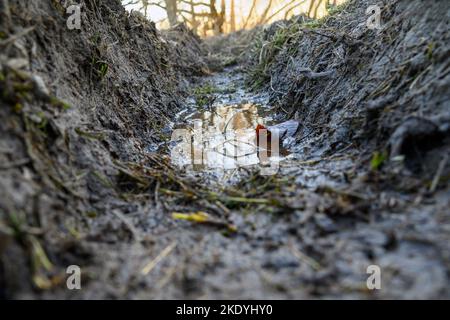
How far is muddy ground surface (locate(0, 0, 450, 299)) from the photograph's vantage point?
1.59m

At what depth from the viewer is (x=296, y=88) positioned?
512 cm

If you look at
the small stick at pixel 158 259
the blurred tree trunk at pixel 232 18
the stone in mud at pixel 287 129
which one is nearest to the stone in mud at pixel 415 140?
the small stick at pixel 158 259

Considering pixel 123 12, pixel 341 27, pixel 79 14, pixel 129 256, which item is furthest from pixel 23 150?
pixel 341 27

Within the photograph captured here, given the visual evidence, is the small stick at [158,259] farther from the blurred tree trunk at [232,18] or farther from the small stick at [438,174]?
the blurred tree trunk at [232,18]

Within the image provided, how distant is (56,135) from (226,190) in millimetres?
1165

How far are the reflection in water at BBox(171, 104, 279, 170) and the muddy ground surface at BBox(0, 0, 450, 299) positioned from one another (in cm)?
25

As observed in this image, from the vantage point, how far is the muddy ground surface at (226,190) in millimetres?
1589

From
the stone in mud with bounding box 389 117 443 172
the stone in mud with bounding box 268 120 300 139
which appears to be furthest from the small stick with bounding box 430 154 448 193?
the stone in mud with bounding box 268 120 300 139

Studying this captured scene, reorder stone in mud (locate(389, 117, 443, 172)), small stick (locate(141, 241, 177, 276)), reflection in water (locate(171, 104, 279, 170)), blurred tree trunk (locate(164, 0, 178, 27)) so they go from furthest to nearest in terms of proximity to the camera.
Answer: blurred tree trunk (locate(164, 0, 178, 27)) < reflection in water (locate(171, 104, 279, 170)) < stone in mud (locate(389, 117, 443, 172)) < small stick (locate(141, 241, 177, 276))

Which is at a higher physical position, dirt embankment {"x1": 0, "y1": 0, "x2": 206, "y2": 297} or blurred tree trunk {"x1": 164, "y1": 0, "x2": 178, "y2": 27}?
blurred tree trunk {"x1": 164, "y1": 0, "x2": 178, "y2": 27}

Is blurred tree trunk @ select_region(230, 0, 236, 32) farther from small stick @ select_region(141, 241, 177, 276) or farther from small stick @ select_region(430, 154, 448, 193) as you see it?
small stick @ select_region(141, 241, 177, 276)

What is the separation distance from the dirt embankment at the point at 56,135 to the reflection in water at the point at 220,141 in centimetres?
44
